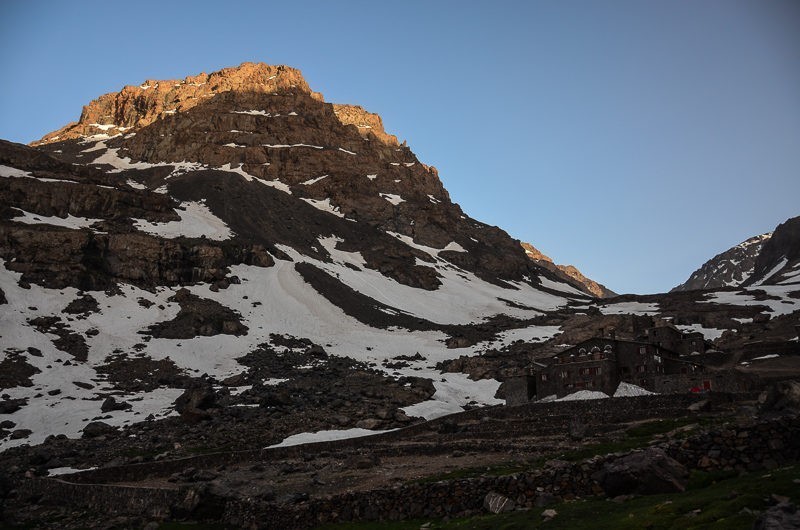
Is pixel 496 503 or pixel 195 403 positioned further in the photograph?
pixel 195 403

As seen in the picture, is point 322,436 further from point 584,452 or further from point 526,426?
point 584,452

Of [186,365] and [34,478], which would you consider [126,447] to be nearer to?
[34,478]

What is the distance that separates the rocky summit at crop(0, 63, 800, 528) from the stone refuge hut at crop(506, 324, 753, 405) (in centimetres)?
24

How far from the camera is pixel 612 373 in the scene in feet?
221

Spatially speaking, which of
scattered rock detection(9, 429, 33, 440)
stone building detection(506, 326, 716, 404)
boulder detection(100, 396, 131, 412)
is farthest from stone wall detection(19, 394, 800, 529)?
stone building detection(506, 326, 716, 404)

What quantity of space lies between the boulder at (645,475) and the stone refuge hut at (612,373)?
146 feet

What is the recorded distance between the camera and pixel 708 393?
169 ft

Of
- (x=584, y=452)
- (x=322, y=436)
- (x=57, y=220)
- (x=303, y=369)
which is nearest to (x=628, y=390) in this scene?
(x=322, y=436)

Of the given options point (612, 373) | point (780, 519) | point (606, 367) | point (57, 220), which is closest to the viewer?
point (780, 519)

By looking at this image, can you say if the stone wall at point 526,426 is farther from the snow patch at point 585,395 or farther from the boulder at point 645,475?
the boulder at point 645,475

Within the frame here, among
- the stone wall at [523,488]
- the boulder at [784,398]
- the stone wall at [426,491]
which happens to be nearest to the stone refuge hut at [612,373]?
the boulder at [784,398]

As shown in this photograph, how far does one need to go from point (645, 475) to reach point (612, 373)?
49840 mm

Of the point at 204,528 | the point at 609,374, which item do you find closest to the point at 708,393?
the point at 609,374

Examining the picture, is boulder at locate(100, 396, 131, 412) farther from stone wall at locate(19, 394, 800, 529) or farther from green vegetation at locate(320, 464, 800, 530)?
green vegetation at locate(320, 464, 800, 530)
